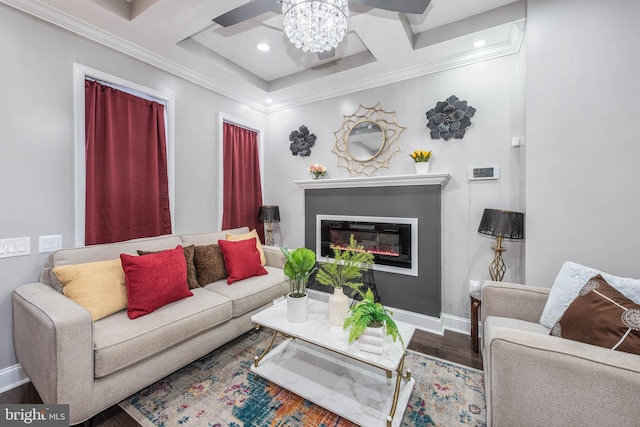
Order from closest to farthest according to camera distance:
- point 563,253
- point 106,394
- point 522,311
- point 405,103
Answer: point 106,394
point 522,311
point 563,253
point 405,103

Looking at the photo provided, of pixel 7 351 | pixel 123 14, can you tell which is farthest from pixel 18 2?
pixel 7 351

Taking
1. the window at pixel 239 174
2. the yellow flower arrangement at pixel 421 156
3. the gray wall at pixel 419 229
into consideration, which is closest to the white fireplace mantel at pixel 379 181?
the gray wall at pixel 419 229

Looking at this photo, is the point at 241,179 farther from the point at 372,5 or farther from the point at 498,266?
the point at 498,266

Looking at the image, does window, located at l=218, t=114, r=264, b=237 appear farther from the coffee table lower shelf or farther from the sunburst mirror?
the coffee table lower shelf

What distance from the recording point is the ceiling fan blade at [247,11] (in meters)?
1.68

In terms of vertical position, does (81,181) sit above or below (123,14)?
below

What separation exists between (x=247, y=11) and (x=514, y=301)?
2773 mm

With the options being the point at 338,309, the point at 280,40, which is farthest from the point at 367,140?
the point at 338,309

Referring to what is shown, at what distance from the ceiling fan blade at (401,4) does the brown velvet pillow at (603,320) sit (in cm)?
Answer: 190

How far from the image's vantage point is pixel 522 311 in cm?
183

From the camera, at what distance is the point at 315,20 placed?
1.53 meters

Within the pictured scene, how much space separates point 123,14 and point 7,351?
2.71 meters

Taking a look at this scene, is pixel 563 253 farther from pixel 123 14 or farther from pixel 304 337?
pixel 123 14

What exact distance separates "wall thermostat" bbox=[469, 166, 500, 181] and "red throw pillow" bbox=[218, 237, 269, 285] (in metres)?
2.40
